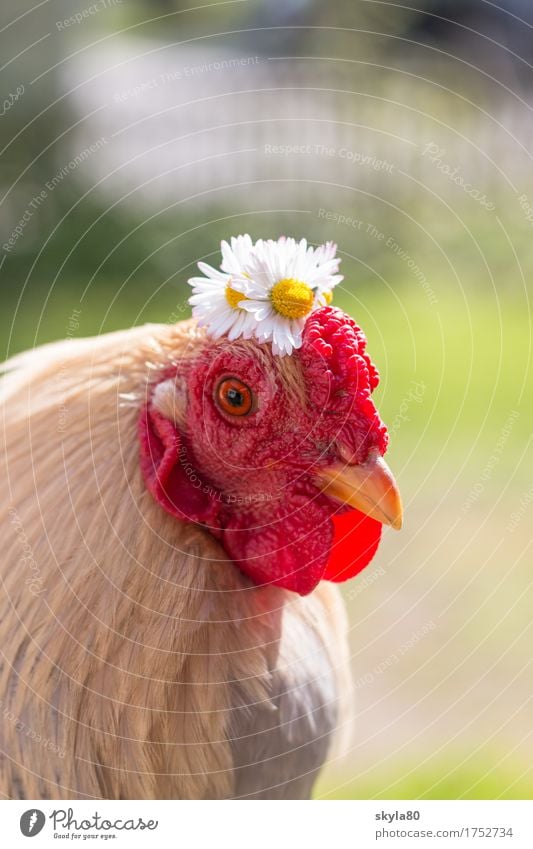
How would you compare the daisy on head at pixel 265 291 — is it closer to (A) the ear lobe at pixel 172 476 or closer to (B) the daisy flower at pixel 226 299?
(B) the daisy flower at pixel 226 299

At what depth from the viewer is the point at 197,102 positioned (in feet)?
17.4

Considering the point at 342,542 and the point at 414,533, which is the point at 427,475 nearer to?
the point at 414,533

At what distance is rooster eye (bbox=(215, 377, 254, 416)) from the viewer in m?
1.29

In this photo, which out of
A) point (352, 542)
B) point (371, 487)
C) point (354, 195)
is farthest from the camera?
point (354, 195)

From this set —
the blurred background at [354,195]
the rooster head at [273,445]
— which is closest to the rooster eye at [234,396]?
the rooster head at [273,445]

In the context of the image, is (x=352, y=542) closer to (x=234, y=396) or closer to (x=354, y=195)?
(x=234, y=396)

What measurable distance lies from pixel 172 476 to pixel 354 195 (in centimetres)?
432

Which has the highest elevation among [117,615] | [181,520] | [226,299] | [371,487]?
[226,299]

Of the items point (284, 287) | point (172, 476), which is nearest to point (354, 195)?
point (284, 287)

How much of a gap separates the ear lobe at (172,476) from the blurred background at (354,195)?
181 cm

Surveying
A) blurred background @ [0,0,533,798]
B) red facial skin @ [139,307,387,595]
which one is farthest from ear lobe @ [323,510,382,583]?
blurred background @ [0,0,533,798]

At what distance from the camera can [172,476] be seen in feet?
4.36

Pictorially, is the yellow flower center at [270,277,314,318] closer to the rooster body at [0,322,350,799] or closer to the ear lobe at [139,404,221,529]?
the rooster body at [0,322,350,799]

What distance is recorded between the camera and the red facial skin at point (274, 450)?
128 centimetres
